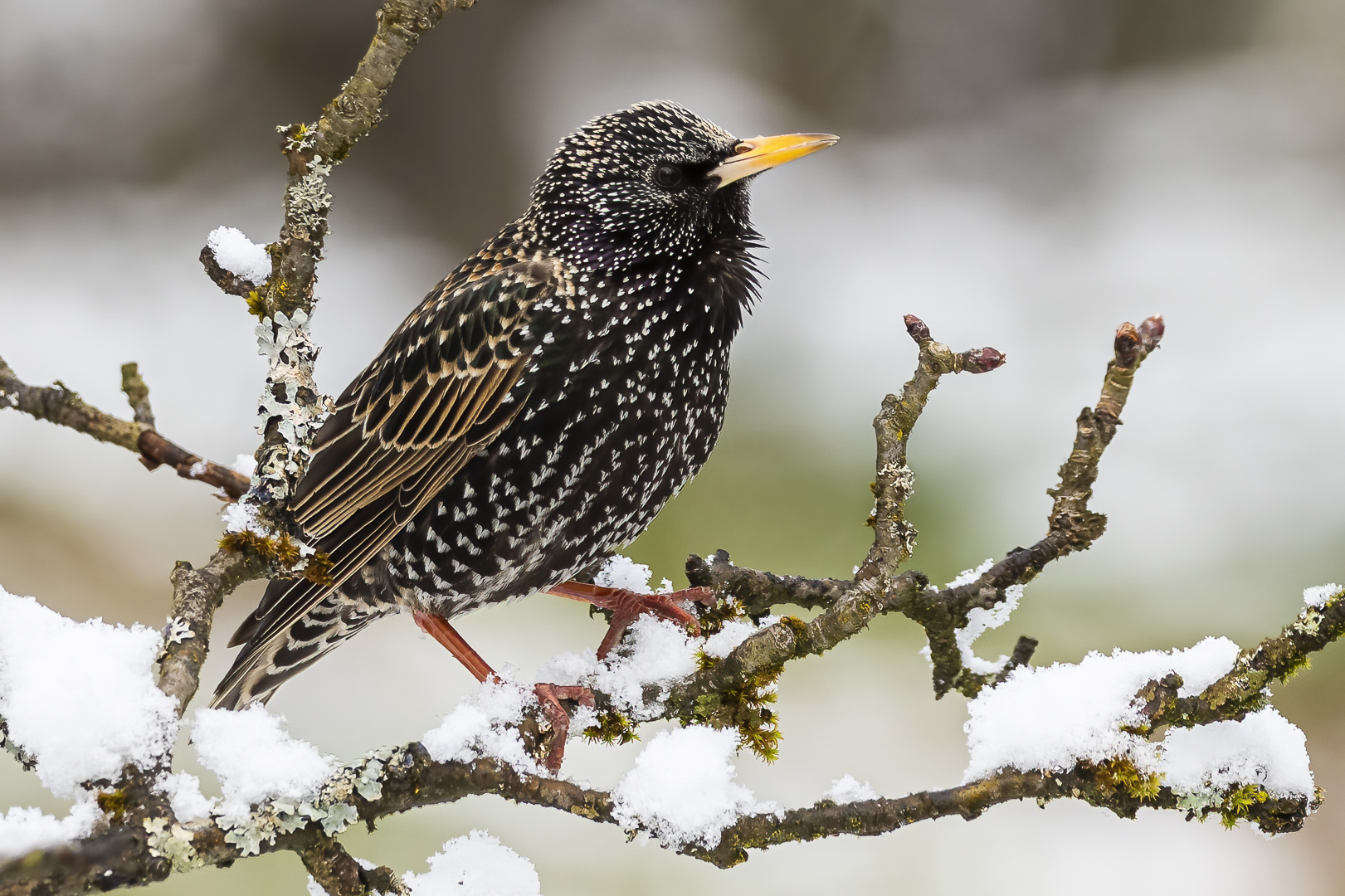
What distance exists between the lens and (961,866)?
4.30 metres

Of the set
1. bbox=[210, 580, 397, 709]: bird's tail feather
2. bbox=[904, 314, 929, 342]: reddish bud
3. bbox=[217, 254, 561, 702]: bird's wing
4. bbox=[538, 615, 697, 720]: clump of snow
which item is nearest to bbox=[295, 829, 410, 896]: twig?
bbox=[538, 615, 697, 720]: clump of snow

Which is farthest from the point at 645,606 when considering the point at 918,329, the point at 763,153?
the point at 918,329

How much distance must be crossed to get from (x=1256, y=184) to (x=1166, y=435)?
1.95 m

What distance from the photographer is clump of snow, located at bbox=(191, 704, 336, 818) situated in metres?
1.84

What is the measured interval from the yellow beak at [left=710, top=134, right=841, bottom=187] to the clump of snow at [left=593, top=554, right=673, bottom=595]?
105 cm

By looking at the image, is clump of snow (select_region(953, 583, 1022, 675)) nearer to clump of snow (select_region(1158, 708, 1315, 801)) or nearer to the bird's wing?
clump of snow (select_region(1158, 708, 1315, 801))

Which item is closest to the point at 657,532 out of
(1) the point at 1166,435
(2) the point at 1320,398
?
(1) the point at 1166,435

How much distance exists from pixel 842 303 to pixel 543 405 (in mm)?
4303

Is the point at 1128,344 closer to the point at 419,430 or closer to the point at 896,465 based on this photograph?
the point at 896,465

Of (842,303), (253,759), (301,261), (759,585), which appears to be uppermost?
(842,303)

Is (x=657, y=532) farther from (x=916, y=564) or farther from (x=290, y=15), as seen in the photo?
(x=290, y=15)

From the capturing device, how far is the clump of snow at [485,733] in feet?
6.69

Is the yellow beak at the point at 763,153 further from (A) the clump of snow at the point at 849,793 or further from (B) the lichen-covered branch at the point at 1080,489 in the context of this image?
(A) the clump of snow at the point at 849,793

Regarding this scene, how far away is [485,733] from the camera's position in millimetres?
2119
